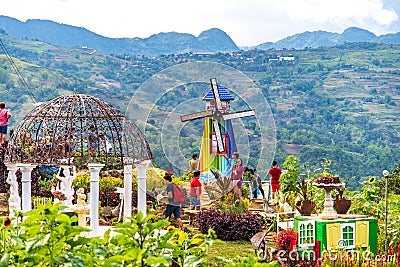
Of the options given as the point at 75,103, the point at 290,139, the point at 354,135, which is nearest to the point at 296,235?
the point at 75,103

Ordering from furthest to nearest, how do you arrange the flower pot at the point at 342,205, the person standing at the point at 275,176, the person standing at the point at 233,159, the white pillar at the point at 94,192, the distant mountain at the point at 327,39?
the distant mountain at the point at 327,39 → the person standing at the point at 233,159 → the person standing at the point at 275,176 → the white pillar at the point at 94,192 → the flower pot at the point at 342,205

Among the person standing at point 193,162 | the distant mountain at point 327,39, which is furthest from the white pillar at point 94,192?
the distant mountain at point 327,39

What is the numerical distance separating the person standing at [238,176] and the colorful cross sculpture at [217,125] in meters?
0.50

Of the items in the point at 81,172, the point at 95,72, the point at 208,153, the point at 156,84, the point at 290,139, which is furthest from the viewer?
the point at 95,72

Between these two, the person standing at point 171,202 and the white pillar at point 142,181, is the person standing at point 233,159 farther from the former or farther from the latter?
the white pillar at point 142,181

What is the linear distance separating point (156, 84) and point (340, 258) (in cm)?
555

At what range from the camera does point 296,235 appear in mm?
10148

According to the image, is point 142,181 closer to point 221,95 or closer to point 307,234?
point 307,234

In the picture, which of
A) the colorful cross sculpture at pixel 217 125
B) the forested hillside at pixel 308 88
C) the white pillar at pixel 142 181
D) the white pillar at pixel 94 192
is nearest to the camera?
the white pillar at pixel 94 192

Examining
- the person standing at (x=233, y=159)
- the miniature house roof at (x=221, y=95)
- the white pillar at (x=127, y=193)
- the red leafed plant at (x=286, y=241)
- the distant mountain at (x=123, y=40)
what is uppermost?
the distant mountain at (x=123, y=40)

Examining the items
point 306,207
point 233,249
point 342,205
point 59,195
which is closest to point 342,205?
point 342,205

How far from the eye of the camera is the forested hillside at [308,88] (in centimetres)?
5594

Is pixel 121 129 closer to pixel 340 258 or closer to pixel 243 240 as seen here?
pixel 243 240

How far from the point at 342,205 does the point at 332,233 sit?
749mm
